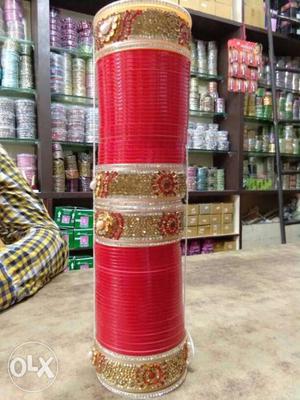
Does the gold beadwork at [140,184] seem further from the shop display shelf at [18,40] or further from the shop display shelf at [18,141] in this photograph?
the shop display shelf at [18,40]

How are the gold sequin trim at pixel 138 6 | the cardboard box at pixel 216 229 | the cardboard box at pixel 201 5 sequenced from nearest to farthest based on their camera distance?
the gold sequin trim at pixel 138 6 → the cardboard box at pixel 201 5 → the cardboard box at pixel 216 229

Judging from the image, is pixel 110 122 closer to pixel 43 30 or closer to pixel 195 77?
pixel 43 30

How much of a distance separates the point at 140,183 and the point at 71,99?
1740 mm

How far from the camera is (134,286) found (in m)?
0.35

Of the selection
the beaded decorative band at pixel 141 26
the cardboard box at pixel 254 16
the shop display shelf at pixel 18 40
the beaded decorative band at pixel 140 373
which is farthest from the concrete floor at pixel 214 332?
the cardboard box at pixel 254 16

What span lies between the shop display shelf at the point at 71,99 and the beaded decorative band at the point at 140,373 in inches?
65.5

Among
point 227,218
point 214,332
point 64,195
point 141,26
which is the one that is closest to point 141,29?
point 141,26

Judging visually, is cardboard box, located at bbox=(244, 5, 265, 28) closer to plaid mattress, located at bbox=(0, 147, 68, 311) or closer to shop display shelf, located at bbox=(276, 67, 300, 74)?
shop display shelf, located at bbox=(276, 67, 300, 74)

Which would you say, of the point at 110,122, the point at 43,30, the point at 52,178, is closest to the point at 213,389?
the point at 110,122

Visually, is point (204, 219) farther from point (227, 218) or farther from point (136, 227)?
point (136, 227)

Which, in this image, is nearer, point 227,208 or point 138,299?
point 138,299

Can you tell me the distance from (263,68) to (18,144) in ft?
6.03

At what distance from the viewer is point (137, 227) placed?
1.14 feet

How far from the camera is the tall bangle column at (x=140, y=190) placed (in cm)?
34
